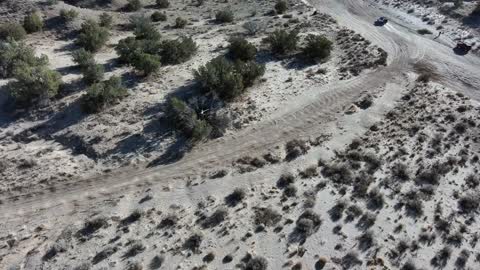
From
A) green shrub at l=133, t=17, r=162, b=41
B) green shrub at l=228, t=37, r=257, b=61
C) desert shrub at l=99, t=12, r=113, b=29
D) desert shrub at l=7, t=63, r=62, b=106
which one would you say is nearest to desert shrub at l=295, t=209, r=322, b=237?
green shrub at l=228, t=37, r=257, b=61

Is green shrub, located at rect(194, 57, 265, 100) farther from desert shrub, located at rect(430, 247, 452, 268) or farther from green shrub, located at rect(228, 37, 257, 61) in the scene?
desert shrub, located at rect(430, 247, 452, 268)

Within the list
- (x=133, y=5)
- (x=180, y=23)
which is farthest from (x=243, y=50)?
(x=133, y=5)

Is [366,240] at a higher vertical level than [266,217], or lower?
lower

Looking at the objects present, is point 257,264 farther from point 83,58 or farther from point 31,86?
point 83,58

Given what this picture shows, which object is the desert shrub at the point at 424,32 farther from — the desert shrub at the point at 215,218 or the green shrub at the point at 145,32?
the desert shrub at the point at 215,218

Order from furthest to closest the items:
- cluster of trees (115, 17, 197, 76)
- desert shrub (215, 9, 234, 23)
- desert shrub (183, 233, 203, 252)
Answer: desert shrub (215, 9, 234, 23) → cluster of trees (115, 17, 197, 76) → desert shrub (183, 233, 203, 252)

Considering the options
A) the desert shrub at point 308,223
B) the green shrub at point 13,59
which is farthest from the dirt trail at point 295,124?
the green shrub at point 13,59
